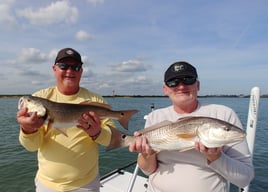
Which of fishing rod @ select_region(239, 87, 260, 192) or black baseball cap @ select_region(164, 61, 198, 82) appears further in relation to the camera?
fishing rod @ select_region(239, 87, 260, 192)

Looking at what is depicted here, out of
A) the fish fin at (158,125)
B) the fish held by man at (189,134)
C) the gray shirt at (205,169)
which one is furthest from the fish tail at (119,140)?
the gray shirt at (205,169)

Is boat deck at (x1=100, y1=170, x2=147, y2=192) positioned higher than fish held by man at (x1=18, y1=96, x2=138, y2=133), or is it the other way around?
fish held by man at (x1=18, y1=96, x2=138, y2=133)

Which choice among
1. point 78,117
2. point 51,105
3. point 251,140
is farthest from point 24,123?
point 251,140

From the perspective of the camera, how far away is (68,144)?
3414 mm

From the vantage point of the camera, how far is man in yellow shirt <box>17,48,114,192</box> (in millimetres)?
3359

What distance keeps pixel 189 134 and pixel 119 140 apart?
0.95 metres

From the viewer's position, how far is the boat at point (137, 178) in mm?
4809

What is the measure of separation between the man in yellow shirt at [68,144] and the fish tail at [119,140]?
0.53 ft

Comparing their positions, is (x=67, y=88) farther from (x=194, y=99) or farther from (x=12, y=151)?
(x=12, y=151)

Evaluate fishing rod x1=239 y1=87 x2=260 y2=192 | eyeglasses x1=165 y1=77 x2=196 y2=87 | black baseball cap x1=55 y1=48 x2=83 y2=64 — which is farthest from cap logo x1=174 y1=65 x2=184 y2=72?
fishing rod x1=239 y1=87 x2=260 y2=192

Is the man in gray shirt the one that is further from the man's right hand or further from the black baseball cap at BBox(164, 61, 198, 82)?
the man's right hand

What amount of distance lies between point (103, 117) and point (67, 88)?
669 millimetres

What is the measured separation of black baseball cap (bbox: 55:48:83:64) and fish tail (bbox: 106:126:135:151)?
1.17 m

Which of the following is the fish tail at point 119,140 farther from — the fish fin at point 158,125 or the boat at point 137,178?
the boat at point 137,178
